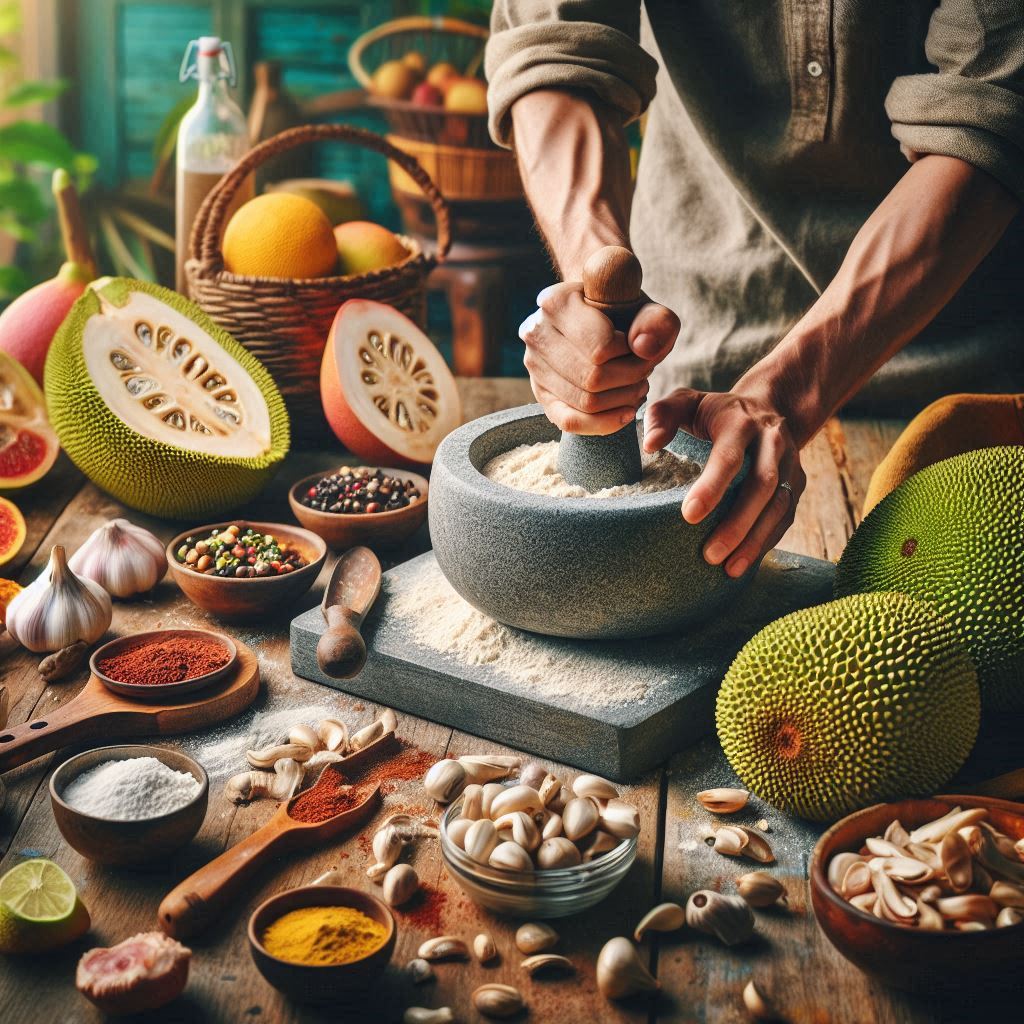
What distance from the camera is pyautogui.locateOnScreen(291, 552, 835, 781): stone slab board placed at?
110 cm

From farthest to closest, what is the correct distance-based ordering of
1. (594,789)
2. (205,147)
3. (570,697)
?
(205,147) → (570,697) → (594,789)

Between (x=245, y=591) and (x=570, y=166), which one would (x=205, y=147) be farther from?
(x=245, y=591)

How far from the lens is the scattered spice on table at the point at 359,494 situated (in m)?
1.57

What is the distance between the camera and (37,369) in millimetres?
1888

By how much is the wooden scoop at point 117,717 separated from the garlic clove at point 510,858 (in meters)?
0.40

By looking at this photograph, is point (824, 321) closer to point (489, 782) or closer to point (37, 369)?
point (489, 782)

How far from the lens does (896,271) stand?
1.40 m

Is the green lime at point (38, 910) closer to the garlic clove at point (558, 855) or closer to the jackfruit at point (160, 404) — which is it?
the garlic clove at point (558, 855)

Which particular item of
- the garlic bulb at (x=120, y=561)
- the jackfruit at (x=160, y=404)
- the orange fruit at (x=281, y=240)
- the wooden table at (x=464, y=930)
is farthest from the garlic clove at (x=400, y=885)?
the orange fruit at (x=281, y=240)

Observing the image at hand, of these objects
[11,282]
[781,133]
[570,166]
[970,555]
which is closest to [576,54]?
[570,166]

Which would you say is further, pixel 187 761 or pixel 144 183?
pixel 144 183

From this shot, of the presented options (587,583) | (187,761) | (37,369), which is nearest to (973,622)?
(587,583)

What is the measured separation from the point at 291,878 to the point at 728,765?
0.42 m

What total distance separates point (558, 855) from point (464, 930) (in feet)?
0.30
